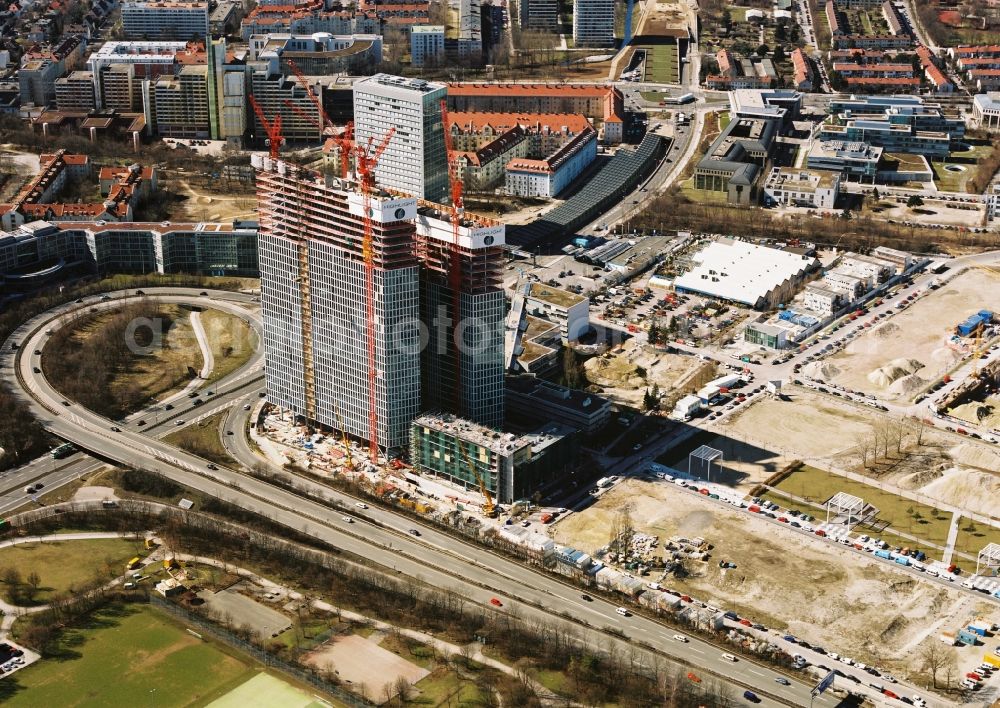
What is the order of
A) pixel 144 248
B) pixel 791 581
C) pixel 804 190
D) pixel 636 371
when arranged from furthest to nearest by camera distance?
1. pixel 804 190
2. pixel 144 248
3. pixel 636 371
4. pixel 791 581

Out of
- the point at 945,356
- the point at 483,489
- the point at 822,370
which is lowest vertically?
the point at 483,489

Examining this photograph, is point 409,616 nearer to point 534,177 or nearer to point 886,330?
point 886,330

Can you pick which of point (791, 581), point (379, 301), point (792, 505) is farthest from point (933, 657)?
point (379, 301)

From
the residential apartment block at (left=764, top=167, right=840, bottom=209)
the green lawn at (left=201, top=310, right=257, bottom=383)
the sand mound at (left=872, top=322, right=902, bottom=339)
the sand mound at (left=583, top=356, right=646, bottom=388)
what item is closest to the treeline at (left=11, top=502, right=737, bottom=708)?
the green lawn at (left=201, top=310, right=257, bottom=383)

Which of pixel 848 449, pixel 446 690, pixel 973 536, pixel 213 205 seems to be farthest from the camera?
pixel 213 205

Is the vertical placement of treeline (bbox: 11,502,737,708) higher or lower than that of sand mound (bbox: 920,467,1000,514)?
lower

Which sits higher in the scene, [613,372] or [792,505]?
[613,372]

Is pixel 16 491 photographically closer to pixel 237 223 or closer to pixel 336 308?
pixel 336 308

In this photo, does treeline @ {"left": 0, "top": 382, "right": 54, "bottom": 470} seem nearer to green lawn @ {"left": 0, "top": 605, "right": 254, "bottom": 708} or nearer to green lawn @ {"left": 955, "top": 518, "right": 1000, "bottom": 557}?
green lawn @ {"left": 0, "top": 605, "right": 254, "bottom": 708}
